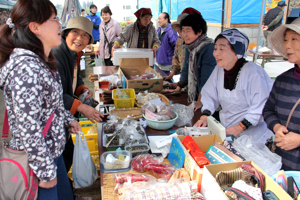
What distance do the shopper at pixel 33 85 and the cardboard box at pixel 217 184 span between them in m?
0.83

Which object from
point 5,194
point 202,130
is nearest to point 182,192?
point 202,130

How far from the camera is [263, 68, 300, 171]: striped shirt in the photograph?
1586 mm

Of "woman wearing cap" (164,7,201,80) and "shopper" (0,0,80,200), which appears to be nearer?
"shopper" (0,0,80,200)

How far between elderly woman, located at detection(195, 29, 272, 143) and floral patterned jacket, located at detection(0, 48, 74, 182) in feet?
4.16

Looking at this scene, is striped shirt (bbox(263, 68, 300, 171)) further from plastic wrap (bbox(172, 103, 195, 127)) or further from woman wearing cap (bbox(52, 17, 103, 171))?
woman wearing cap (bbox(52, 17, 103, 171))

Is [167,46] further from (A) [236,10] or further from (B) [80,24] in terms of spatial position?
(A) [236,10]

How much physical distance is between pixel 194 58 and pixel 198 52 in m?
0.10

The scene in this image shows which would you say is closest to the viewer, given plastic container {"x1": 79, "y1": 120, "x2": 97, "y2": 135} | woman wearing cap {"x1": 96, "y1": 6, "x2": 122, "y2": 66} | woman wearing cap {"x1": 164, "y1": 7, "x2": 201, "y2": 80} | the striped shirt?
the striped shirt

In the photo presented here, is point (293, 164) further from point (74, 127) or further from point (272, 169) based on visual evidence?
point (74, 127)

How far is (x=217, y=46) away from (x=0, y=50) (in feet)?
5.64

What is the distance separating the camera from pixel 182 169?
1297 millimetres

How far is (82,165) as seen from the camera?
1.86 m

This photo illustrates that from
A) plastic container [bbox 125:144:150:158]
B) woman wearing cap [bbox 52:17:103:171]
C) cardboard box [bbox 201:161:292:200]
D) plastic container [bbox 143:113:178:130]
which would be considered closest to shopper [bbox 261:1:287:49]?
plastic container [bbox 143:113:178:130]

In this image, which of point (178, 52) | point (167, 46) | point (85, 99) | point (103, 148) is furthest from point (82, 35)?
point (167, 46)
